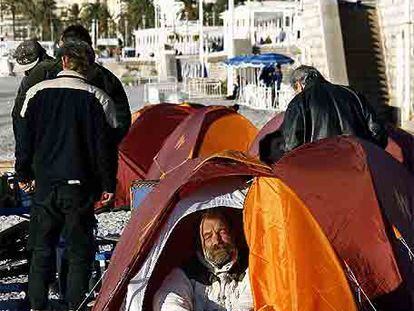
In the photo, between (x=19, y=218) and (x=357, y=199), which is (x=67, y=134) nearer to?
(x=357, y=199)

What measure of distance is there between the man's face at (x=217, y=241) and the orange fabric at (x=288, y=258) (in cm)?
11

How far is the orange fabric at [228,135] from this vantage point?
9.64m

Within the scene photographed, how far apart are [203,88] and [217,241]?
120 feet

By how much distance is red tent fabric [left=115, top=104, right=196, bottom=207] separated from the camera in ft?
34.8

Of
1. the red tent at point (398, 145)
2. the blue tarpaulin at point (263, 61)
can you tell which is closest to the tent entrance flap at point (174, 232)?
the red tent at point (398, 145)

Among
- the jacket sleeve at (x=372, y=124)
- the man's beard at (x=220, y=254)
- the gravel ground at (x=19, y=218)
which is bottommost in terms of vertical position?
the gravel ground at (x=19, y=218)

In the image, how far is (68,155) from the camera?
5336 millimetres

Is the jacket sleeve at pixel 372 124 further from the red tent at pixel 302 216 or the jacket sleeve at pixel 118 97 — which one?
the jacket sleeve at pixel 118 97

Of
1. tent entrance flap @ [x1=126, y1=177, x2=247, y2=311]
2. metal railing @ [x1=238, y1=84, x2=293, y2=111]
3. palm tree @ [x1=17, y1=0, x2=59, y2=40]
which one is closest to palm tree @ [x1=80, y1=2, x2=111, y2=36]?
palm tree @ [x1=17, y1=0, x2=59, y2=40]

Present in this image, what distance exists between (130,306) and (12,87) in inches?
1993

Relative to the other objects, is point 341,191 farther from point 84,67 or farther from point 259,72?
point 259,72

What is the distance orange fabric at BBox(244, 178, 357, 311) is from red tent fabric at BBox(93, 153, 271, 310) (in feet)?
0.40

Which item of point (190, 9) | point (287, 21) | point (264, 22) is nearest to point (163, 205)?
point (287, 21)

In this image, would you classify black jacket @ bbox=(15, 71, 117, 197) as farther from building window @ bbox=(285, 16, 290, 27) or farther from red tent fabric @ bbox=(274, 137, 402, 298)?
building window @ bbox=(285, 16, 290, 27)
